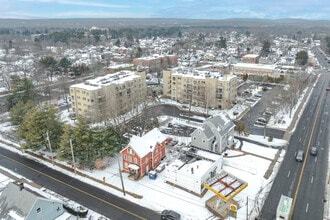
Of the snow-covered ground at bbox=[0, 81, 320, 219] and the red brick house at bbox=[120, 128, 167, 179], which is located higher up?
the red brick house at bbox=[120, 128, 167, 179]

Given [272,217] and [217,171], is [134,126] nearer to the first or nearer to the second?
[217,171]

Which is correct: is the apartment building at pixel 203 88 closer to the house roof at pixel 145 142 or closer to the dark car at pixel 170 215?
the house roof at pixel 145 142

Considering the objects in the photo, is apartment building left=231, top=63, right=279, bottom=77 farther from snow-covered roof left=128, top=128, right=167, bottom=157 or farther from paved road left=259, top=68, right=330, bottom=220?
snow-covered roof left=128, top=128, right=167, bottom=157

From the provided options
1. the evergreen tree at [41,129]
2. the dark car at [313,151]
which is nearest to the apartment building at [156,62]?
the evergreen tree at [41,129]

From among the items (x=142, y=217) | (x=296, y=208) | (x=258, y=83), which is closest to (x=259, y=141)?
(x=296, y=208)

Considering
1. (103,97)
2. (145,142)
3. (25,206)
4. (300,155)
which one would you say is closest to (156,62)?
(103,97)

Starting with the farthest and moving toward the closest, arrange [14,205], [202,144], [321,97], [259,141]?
1. [321,97]
2. [259,141]
3. [202,144]
4. [14,205]

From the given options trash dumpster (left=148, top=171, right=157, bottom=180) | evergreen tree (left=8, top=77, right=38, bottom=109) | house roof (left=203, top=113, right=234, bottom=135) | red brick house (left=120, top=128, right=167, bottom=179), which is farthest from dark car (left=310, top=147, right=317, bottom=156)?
evergreen tree (left=8, top=77, right=38, bottom=109)
